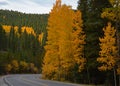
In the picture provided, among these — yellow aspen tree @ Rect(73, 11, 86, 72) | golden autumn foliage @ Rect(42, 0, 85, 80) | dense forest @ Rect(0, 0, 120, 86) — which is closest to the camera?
dense forest @ Rect(0, 0, 120, 86)

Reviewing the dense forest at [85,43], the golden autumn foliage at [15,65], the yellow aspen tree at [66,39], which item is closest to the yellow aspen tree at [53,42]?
the dense forest at [85,43]

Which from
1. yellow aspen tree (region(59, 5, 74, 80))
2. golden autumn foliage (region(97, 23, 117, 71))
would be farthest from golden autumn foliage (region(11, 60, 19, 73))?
golden autumn foliage (region(97, 23, 117, 71))

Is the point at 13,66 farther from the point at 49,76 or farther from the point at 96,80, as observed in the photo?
the point at 96,80

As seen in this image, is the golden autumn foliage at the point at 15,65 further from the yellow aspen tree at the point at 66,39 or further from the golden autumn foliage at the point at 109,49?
the golden autumn foliage at the point at 109,49

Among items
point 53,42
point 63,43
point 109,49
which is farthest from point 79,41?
point 109,49

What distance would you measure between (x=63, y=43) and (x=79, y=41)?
375 cm

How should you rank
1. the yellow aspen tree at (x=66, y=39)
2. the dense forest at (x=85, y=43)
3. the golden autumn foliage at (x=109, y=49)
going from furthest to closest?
the yellow aspen tree at (x=66, y=39) < the dense forest at (x=85, y=43) < the golden autumn foliage at (x=109, y=49)

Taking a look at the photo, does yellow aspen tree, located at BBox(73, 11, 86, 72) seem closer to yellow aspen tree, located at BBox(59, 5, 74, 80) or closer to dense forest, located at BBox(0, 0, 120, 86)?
dense forest, located at BBox(0, 0, 120, 86)

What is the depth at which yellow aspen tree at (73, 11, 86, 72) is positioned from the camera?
50844mm

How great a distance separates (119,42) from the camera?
37.5 m

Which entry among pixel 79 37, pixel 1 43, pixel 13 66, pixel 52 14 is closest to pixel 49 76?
pixel 52 14

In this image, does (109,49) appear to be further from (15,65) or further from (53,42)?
(15,65)

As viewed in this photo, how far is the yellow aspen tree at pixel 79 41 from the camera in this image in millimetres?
50844

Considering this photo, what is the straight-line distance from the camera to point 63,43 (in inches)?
2133
